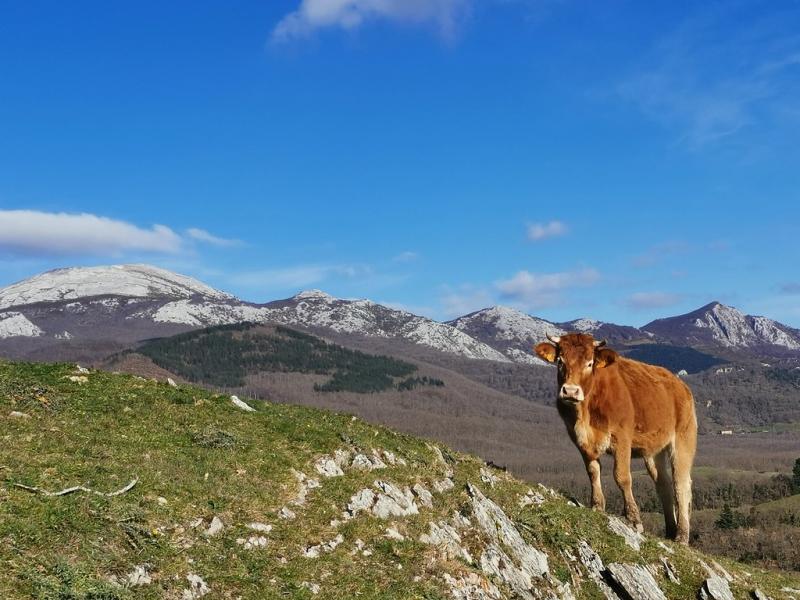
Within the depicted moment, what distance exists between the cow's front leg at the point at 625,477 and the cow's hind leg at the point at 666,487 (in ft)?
8.68

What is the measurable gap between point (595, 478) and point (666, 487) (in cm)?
531

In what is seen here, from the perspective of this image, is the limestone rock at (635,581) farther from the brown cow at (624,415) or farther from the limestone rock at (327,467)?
the limestone rock at (327,467)

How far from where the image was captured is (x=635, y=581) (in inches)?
717

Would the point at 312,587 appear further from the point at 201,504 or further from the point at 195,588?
the point at 201,504

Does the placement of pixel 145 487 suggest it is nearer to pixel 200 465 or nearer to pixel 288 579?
pixel 200 465

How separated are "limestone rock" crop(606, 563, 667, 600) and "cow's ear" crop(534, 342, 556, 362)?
6.56m

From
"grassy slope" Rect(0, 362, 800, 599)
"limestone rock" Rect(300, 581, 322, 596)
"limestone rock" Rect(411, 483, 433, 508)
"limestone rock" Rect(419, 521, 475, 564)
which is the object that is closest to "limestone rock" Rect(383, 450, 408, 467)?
"grassy slope" Rect(0, 362, 800, 599)

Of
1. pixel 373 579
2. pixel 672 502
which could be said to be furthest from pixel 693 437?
pixel 373 579

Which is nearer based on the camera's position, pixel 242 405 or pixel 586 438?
pixel 586 438

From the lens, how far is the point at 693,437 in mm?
22906

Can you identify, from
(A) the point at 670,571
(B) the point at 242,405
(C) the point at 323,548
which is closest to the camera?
(C) the point at 323,548

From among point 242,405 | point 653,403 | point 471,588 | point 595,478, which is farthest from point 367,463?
point 653,403

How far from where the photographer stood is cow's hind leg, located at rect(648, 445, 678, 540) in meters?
23.0

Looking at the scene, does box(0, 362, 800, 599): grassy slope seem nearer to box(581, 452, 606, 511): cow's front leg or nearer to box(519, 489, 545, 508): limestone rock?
box(519, 489, 545, 508): limestone rock
